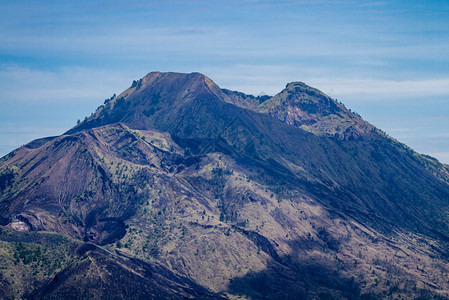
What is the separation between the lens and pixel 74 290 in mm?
194000

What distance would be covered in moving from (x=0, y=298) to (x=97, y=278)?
28.8 metres

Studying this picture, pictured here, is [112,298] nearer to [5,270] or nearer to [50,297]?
[50,297]

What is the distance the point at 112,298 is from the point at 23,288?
27176 millimetres

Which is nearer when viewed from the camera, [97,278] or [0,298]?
[0,298]

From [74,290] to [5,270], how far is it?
2302 cm

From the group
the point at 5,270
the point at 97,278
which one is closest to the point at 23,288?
the point at 5,270

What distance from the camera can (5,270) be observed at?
198 metres

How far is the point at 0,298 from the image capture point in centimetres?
18700

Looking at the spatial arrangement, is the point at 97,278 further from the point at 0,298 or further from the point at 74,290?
the point at 0,298

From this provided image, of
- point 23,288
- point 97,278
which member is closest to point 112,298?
point 97,278

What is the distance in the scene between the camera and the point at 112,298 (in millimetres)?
196000

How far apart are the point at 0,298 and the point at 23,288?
32.0 ft

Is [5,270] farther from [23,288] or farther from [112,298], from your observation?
[112,298]

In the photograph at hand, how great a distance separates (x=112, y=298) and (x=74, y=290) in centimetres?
1162
